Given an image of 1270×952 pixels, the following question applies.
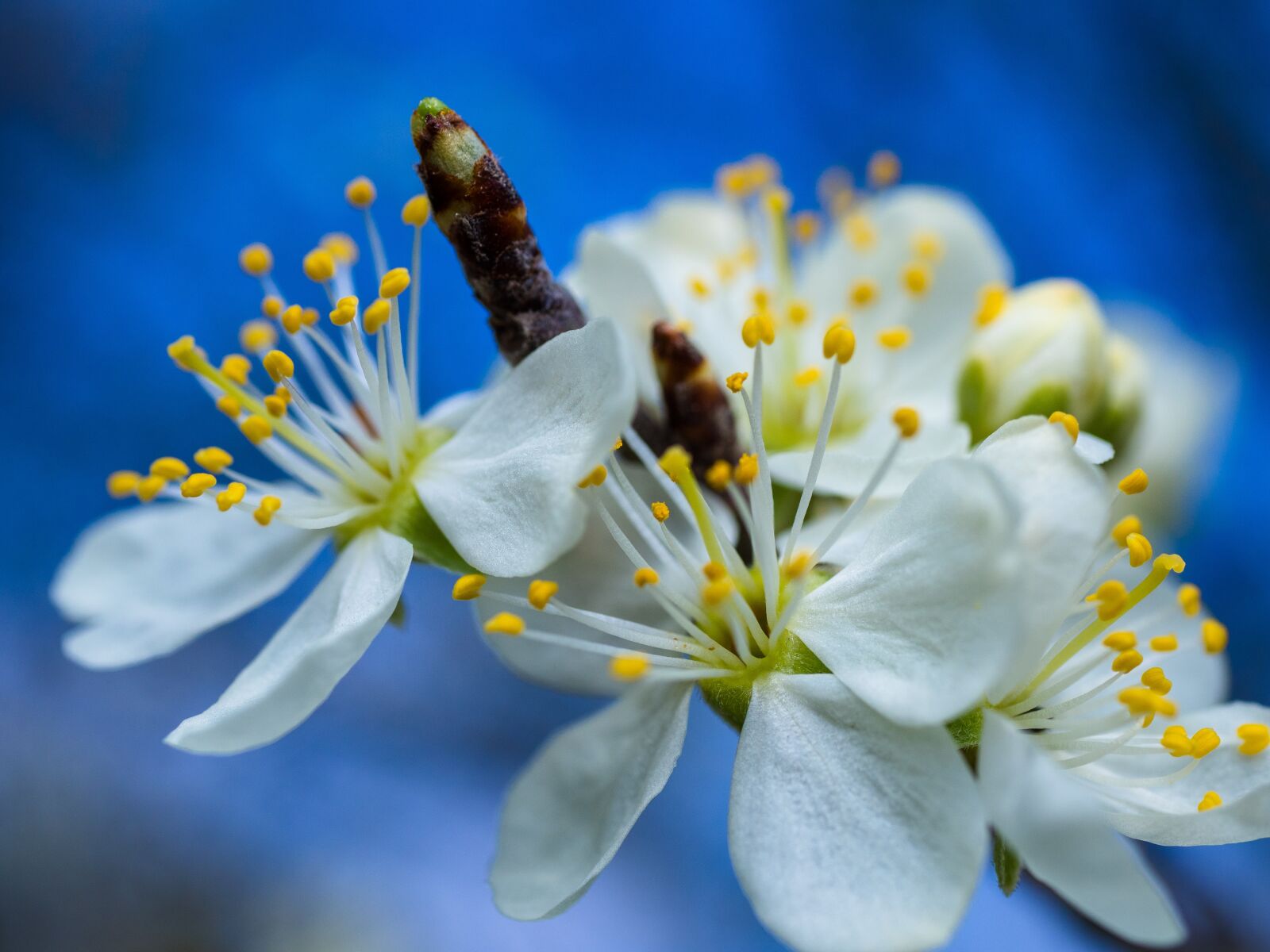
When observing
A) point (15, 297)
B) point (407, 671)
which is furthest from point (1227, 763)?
point (15, 297)

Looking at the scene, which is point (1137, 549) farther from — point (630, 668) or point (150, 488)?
point (150, 488)

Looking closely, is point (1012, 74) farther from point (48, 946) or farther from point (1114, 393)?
point (48, 946)

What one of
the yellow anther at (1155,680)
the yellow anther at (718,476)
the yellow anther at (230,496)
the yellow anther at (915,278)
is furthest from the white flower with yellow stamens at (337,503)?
the yellow anther at (915,278)

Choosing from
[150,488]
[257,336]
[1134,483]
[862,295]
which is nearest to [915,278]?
[862,295]

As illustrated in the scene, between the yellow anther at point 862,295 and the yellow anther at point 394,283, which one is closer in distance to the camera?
the yellow anther at point 394,283

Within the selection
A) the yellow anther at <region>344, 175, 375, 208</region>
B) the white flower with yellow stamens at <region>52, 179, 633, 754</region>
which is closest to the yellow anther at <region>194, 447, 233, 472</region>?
the white flower with yellow stamens at <region>52, 179, 633, 754</region>

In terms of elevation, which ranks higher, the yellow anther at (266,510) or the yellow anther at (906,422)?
the yellow anther at (906,422)

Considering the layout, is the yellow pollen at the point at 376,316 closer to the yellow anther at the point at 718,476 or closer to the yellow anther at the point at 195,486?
the yellow anther at the point at 195,486
